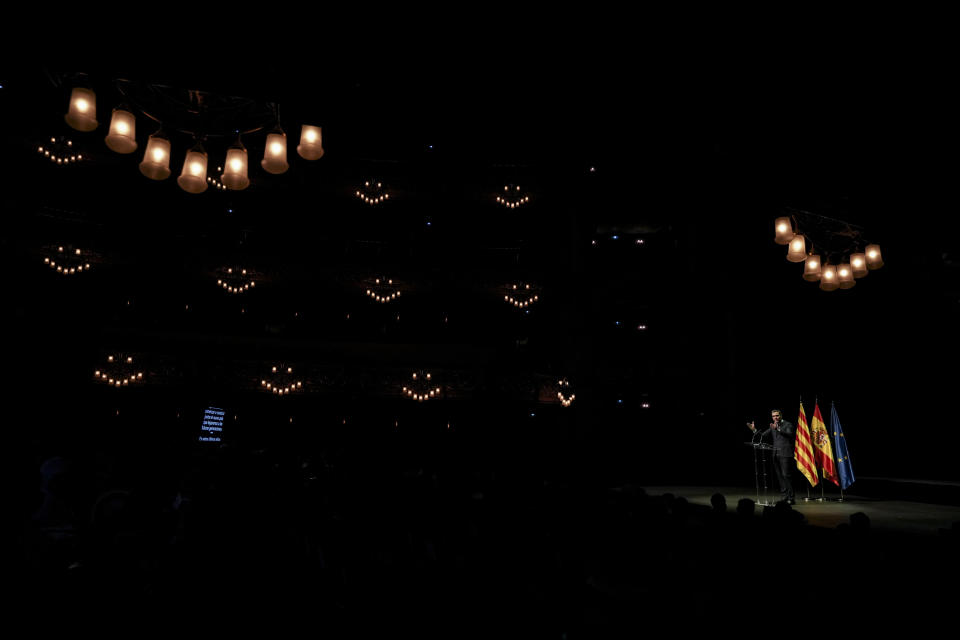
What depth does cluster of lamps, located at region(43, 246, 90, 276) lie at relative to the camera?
11570 millimetres

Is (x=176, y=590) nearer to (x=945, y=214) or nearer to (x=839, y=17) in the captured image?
(x=839, y=17)

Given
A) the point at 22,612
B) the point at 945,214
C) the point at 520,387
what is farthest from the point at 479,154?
the point at 520,387

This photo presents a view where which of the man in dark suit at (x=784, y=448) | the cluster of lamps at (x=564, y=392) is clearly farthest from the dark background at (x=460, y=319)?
the man in dark suit at (x=784, y=448)

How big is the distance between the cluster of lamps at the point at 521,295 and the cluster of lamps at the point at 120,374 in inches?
358

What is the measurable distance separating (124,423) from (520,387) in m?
9.60

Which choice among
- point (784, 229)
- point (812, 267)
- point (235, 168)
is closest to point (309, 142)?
point (235, 168)

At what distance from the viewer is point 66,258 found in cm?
1166

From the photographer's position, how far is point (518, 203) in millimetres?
14742

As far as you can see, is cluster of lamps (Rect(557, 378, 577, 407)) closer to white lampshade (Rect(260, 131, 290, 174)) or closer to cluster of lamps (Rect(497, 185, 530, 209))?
cluster of lamps (Rect(497, 185, 530, 209))

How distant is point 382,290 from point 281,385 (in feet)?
11.3

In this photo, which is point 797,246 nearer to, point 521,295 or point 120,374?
point 521,295

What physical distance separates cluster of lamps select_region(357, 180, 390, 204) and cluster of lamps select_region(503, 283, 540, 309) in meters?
4.25

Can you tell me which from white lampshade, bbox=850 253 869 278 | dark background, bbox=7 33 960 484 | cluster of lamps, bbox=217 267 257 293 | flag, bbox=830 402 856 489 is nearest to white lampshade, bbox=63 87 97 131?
dark background, bbox=7 33 960 484

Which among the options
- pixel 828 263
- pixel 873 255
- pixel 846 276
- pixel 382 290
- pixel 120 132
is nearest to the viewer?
pixel 120 132
